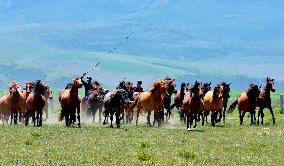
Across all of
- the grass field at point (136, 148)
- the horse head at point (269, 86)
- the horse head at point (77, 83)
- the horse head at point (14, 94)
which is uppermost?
the horse head at point (269, 86)

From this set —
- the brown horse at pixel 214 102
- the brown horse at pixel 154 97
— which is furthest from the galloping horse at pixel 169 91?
the brown horse at pixel 214 102

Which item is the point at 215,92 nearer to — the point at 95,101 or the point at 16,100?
the point at 95,101

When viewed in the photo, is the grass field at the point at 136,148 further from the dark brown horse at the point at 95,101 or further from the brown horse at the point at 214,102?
the dark brown horse at the point at 95,101

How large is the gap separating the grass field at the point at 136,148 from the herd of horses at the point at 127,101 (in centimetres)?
592

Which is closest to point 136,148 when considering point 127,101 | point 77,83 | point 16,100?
point 77,83

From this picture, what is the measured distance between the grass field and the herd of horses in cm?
592

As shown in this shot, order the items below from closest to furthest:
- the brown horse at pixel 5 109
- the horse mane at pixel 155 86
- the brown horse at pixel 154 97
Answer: the horse mane at pixel 155 86, the brown horse at pixel 154 97, the brown horse at pixel 5 109

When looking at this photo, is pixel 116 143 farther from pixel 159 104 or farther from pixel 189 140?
pixel 159 104

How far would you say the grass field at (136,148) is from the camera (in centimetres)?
2395

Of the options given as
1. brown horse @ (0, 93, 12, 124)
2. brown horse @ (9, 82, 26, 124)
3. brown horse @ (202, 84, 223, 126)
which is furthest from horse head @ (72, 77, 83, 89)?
brown horse @ (202, 84, 223, 126)

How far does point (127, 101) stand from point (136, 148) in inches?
640

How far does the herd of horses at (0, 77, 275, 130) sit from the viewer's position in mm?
42156

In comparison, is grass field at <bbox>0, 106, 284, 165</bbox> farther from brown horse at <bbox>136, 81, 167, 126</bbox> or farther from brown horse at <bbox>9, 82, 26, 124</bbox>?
brown horse at <bbox>9, 82, 26, 124</bbox>

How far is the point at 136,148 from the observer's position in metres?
27.8
